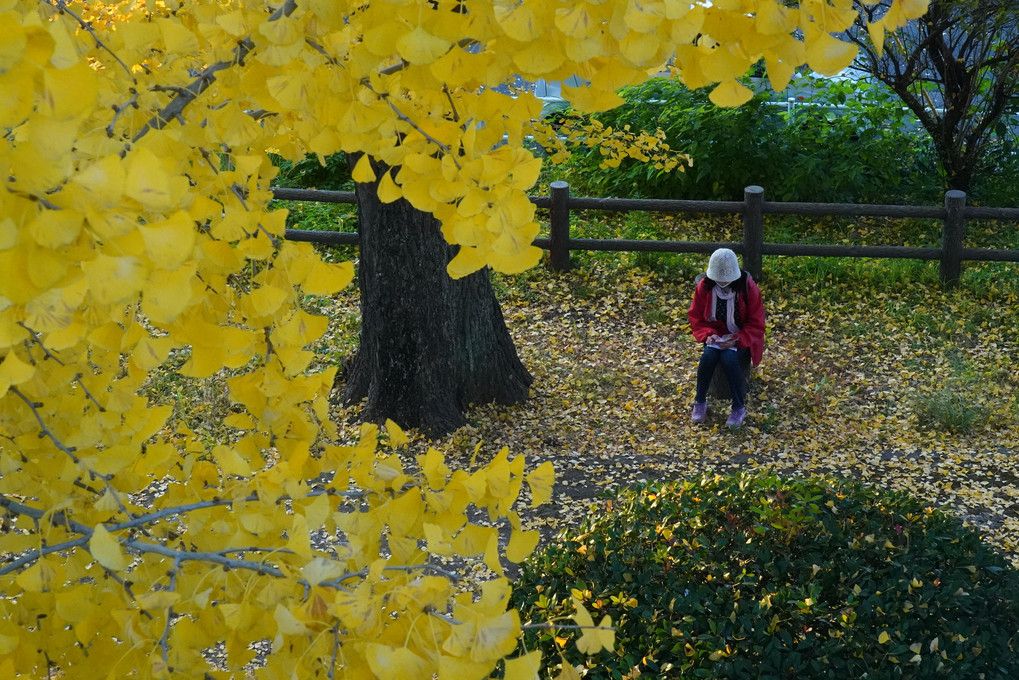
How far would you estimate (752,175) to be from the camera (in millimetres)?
9617

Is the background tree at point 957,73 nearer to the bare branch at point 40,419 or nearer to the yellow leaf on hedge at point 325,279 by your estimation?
the yellow leaf on hedge at point 325,279

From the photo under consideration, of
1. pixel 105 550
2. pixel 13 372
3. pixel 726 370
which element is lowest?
pixel 726 370

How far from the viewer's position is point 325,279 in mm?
1752

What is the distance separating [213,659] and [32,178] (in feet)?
11.8

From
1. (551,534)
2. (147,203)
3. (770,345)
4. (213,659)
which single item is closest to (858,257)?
Answer: (770,345)

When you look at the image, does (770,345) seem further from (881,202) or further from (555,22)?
(555,22)

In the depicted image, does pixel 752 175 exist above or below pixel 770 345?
above

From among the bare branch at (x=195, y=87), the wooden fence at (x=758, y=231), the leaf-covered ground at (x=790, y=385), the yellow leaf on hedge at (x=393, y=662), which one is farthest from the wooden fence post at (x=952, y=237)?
the yellow leaf on hedge at (x=393, y=662)

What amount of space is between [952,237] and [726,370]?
10.3 ft

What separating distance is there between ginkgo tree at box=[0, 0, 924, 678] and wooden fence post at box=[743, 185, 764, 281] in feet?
21.0

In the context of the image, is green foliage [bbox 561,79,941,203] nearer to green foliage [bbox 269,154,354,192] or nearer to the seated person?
green foliage [bbox 269,154,354,192]

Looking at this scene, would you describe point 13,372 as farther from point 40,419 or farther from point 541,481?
point 541,481

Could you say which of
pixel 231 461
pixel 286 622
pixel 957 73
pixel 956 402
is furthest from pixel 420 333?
pixel 957 73

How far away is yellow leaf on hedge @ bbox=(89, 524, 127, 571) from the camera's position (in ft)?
4.66
